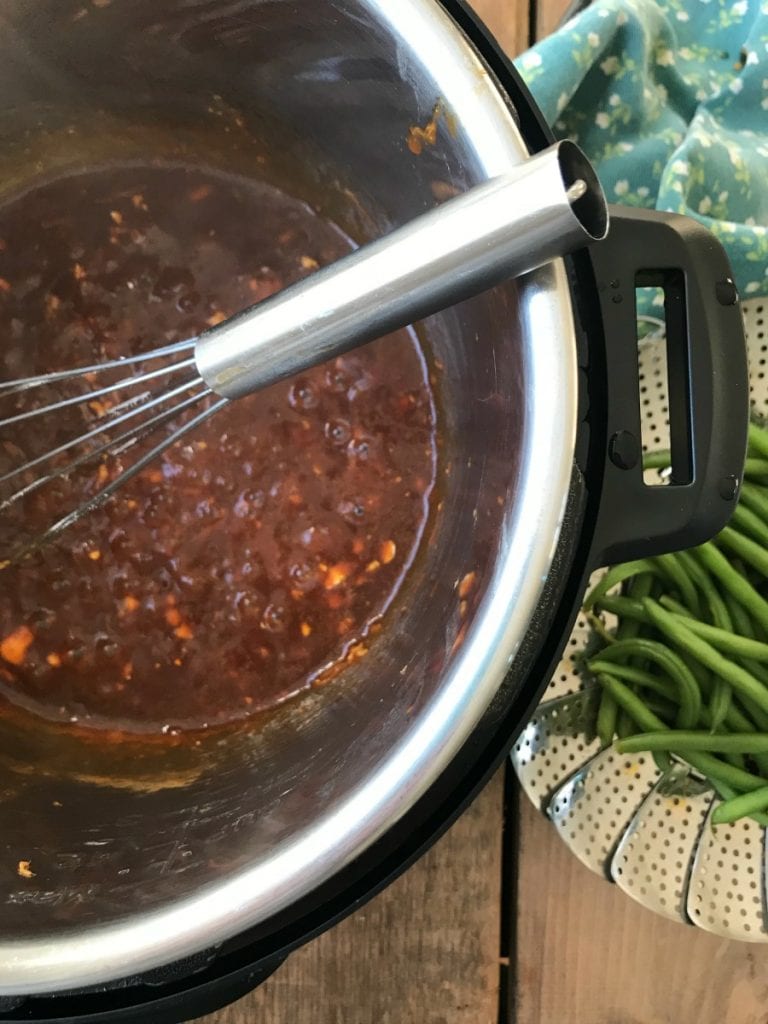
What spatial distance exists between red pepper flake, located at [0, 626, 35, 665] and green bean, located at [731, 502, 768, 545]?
0.56 m

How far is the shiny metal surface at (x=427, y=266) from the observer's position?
35 centimetres

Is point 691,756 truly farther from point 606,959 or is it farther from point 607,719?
point 606,959

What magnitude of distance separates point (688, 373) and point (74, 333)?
455 mm

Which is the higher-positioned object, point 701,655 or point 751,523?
point 751,523

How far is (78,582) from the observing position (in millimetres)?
656

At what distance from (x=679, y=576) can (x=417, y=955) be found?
1.23 feet

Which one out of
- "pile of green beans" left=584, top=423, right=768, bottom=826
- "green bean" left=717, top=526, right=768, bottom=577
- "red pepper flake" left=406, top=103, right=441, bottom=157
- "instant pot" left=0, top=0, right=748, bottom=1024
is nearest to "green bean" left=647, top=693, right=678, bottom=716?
"pile of green beans" left=584, top=423, right=768, bottom=826

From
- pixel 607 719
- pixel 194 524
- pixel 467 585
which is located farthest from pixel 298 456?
pixel 607 719

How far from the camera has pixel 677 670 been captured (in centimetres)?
67

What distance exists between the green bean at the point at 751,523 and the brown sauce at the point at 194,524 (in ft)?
0.84

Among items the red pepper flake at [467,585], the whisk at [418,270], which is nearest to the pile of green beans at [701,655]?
the red pepper flake at [467,585]

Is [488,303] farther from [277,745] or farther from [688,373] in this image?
[277,745]

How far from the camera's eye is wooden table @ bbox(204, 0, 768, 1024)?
705 millimetres

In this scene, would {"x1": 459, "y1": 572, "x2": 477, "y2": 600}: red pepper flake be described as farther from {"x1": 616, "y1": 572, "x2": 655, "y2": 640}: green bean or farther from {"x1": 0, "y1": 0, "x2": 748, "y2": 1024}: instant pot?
{"x1": 616, "y1": 572, "x2": 655, "y2": 640}: green bean
